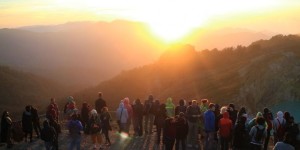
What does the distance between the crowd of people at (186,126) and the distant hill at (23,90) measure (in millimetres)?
55457

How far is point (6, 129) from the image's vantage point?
17.3 meters

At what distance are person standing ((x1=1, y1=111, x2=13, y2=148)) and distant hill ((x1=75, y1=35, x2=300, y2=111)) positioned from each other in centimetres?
2028

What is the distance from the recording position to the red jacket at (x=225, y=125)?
14.6 meters

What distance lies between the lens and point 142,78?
55.9 m

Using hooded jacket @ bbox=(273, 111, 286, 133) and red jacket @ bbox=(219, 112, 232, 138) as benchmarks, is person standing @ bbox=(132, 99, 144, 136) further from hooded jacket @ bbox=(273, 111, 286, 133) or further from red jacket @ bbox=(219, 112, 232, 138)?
hooded jacket @ bbox=(273, 111, 286, 133)

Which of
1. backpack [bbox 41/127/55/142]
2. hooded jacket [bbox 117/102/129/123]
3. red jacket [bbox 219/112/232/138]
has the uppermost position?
hooded jacket [bbox 117/102/129/123]

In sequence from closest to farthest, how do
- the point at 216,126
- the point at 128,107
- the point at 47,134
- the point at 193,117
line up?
the point at 47,134 → the point at 216,126 → the point at 193,117 → the point at 128,107

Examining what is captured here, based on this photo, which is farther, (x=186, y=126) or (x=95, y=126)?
(x=95, y=126)

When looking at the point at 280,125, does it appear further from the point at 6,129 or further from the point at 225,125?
the point at 6,129

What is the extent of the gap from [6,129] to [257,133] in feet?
34.2

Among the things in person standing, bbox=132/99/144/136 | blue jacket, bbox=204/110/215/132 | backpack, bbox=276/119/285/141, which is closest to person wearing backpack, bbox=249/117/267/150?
backpack, bbox=276/119/285/141

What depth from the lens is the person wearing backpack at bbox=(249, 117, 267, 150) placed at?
495 inches

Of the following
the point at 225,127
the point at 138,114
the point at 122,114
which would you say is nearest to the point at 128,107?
the point at 122,114

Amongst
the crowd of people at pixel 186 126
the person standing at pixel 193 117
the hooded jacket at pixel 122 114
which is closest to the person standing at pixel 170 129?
the crowd of people at pixel 186 126
